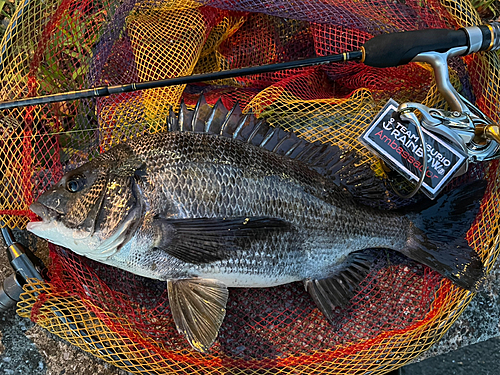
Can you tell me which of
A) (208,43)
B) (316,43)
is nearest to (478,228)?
(316,43)

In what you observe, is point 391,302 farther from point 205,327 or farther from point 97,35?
point 97,35

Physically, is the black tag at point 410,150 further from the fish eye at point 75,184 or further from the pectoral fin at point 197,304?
the fish eye at point 75,184

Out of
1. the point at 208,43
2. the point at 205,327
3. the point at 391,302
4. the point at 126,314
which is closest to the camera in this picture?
the point at 205,327

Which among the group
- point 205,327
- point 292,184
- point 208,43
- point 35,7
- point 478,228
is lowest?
point 478,228

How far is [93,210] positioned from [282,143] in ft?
3.39

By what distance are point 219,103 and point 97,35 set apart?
3.14ft

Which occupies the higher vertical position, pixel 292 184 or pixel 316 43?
pixel 316 43

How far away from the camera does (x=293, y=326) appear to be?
2117 mm

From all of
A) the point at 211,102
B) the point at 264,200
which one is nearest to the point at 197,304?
the point at 264,200

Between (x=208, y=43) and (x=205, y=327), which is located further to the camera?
(x=208, y=43)

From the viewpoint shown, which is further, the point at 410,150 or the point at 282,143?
the point at 282,143

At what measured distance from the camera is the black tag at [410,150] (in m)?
1.86

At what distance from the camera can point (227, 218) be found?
5.67 ft

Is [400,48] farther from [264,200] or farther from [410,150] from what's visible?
[264,200]
